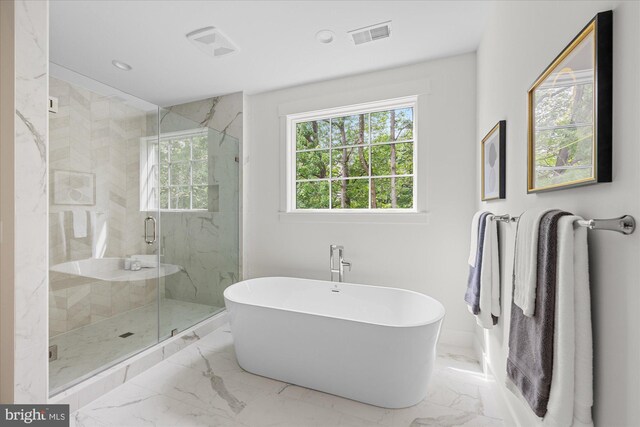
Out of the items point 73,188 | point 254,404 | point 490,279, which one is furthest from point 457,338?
point 73,188

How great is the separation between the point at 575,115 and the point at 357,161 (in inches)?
85.0

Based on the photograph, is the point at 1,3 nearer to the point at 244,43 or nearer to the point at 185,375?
the point at 244,43

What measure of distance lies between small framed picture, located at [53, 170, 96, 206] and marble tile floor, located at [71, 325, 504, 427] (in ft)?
4.38

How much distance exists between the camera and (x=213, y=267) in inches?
122

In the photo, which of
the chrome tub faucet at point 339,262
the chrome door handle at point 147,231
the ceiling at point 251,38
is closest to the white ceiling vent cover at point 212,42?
the ceiling at point 251,38

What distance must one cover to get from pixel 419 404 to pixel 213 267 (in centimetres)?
227

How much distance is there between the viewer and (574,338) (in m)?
0.78

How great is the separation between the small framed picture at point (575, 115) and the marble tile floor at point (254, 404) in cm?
140

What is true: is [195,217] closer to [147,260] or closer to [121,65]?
[147,260]

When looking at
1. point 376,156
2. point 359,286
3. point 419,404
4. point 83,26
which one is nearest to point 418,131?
point 376,156

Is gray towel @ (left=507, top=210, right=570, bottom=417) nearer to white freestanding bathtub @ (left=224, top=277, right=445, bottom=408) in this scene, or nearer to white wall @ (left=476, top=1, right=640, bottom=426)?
white wall @ (left=476, top=1, right=640, bottom=426)

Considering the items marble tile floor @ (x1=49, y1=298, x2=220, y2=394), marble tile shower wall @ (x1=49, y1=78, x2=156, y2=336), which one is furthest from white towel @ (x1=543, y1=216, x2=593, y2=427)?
marble tile shower wall @ (x1=49, y1=78, x2=156, y2=336)

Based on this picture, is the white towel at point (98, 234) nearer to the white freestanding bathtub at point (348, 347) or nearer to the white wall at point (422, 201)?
the white freestanding bathtub at point (348, 347)

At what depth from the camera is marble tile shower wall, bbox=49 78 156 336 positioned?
196 cm
